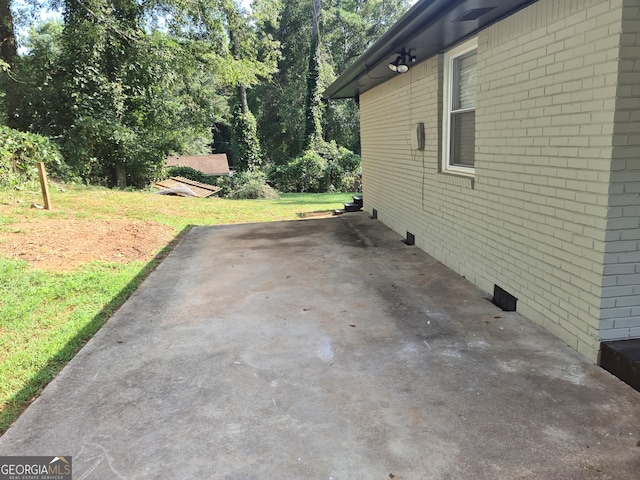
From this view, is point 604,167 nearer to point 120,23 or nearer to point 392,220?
point 392,220

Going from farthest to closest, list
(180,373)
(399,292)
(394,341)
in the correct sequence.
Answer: (399,292), (394,341), (180,373)

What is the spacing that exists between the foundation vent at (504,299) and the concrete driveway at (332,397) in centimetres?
10

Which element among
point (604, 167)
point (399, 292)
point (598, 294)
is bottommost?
point (399, 292)

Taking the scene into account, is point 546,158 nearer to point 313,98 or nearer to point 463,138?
point 463,138

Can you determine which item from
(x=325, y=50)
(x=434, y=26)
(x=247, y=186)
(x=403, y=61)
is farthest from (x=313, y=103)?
(x=434, y=26)

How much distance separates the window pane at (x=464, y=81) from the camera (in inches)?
188

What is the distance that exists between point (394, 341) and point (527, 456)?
1389 millimetres

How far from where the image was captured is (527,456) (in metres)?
2.05

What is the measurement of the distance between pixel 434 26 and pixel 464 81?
43.1 inches

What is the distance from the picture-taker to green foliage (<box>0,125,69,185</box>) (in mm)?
10500

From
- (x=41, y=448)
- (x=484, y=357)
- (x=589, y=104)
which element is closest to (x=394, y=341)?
(x=484, y=357)

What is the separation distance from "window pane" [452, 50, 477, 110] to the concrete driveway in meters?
2.16

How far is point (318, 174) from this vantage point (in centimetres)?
2145

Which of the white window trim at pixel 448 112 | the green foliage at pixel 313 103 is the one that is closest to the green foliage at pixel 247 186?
the green foliage at pixel 313 103
